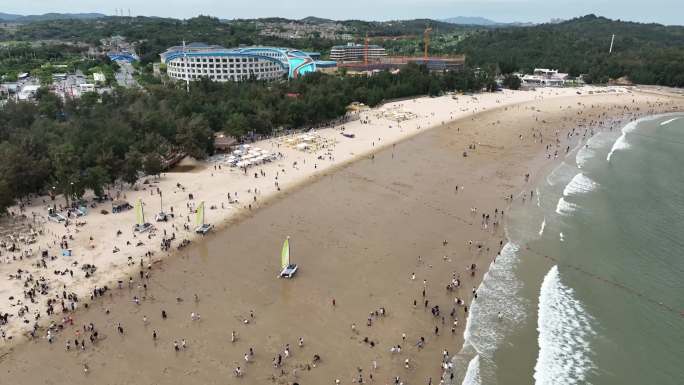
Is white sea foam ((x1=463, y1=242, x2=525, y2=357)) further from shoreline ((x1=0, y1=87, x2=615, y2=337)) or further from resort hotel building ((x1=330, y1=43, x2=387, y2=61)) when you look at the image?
resort hotel building ((x1=330, y1=43, x2=387, y2=61))

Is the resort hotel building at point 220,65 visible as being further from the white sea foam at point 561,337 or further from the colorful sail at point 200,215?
the white sea foam at point 561,337

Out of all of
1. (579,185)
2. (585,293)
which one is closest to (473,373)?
(585,293)

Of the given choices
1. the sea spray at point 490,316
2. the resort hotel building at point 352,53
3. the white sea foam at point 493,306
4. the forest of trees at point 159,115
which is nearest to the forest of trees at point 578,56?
the forest of trees at point 159,115

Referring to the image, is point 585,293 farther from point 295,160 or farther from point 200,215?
point 295,160

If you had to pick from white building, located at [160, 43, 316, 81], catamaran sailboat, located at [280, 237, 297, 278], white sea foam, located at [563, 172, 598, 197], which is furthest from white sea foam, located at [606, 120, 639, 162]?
white building, located at [160, 43, 316, 81]

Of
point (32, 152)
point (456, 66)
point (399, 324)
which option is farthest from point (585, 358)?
point (456, 66)

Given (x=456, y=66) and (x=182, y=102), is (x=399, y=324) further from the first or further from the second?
(x=456, y=66)
